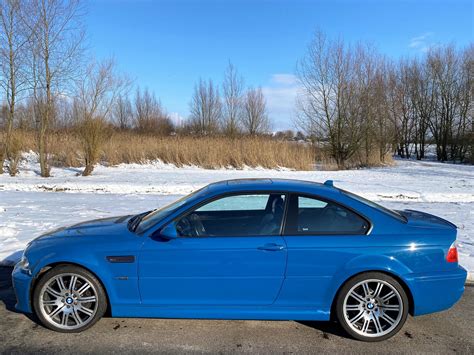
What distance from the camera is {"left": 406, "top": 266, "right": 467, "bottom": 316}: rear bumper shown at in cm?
309

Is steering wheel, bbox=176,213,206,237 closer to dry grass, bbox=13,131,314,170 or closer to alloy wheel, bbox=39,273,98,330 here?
alloy wheel, bbox=39,273,98,330

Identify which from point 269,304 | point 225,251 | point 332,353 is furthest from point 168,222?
point 332,353

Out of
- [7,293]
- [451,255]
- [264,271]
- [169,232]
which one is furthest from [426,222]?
[7,293]

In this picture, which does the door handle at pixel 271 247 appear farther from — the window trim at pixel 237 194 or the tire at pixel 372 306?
the tire at pixel 372 306

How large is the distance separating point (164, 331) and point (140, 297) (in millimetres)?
434

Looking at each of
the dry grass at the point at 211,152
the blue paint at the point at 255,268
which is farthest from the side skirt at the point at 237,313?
the dry grass at the point at 211,152

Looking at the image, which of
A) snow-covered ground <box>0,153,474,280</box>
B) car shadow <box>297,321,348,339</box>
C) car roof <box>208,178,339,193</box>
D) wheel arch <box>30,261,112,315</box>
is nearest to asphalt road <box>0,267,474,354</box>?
car shadow <box>297,321,348,339</box>

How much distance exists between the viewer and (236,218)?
3779mm

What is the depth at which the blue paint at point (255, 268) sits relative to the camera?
3.06 metres

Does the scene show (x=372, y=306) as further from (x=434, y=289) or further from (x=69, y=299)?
(x=69, y=299)

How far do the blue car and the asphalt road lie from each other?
0.51ft

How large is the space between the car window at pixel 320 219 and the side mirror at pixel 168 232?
3.48ft

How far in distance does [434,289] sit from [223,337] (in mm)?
2041

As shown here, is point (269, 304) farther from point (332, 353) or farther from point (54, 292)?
point (54, 292)
